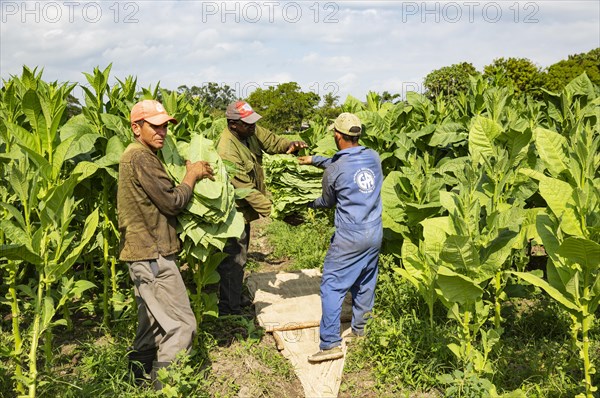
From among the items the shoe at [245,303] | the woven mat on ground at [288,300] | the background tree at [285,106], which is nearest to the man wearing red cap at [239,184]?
the shoe at [245,303]

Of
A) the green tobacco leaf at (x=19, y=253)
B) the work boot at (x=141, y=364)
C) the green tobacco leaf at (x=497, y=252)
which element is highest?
the green tobacco leaf at (x=19, y=253)

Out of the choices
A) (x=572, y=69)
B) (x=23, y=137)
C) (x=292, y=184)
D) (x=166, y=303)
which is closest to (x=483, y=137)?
(x=292, y=184)

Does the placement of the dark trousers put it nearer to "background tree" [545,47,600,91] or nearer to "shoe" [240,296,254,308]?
"shoe" [240,296,254,308]

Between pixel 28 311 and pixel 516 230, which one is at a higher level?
pixel 516 230

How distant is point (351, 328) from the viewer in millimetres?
4434

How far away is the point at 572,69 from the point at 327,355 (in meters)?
32.4

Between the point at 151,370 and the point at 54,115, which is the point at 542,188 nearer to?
the point at 151,370

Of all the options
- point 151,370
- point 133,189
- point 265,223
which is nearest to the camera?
point 133,189

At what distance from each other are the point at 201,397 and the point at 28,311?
74.0 inches

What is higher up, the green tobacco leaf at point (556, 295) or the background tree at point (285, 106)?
the background tree at point (285, 106)

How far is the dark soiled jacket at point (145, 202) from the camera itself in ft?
10.1

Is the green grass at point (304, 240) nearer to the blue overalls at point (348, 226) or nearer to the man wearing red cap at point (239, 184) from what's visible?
the man wearing red cap at point (239, 184)

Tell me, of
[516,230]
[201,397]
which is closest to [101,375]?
[201,397]

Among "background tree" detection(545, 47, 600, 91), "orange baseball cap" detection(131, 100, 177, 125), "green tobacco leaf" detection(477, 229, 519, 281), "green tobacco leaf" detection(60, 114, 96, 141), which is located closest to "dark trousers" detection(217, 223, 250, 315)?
"green tobacco leaf" detection(60, 114, 96, 141)
